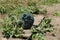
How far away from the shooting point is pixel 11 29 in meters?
6.45

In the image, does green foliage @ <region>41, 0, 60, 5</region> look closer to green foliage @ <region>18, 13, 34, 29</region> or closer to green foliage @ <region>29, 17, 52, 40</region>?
green foliage @ <region>29, 17, 52, 40</region>

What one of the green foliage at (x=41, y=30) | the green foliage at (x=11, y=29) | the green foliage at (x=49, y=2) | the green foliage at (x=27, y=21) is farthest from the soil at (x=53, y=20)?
the green foliage at (x=11, y=29)

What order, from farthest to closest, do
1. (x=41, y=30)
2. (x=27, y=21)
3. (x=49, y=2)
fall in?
(x=49, y=2)
(x=27, y=21)
(x=41, y=30)

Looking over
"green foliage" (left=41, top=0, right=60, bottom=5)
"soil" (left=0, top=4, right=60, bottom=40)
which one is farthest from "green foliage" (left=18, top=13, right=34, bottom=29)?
"green foliage" (left=41, top=0, right=60, bottom=5)

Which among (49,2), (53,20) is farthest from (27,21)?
(49,2)

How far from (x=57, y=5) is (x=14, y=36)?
3297 millimetres

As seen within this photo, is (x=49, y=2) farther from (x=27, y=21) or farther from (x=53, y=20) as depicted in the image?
(x=27, y=21)

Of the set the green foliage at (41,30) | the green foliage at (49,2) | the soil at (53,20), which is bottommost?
the green foliage at (49,2)

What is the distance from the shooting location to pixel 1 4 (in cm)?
862

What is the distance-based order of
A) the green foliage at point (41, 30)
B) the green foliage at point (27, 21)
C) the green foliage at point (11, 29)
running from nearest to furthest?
the green foliage at point (41, 30)
the green foliage at point (11, 29)
the green foliage at point (27, 21)

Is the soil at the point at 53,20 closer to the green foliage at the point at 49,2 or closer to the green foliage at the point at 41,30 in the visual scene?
the green foliage at the point at 41,30

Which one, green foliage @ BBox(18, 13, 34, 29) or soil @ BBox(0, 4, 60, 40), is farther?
green foliage @ BBox(18, 13, 34, 29)

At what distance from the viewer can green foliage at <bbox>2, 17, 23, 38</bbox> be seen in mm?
6281

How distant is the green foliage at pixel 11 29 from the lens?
6.28 m
